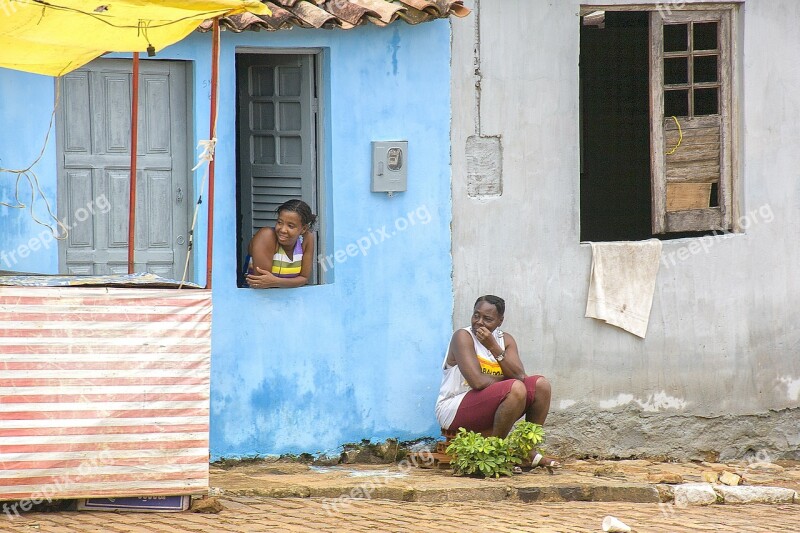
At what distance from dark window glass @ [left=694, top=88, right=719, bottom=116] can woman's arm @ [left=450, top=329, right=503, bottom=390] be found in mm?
2530

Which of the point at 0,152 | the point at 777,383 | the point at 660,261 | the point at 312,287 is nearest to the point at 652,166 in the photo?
the point at 660,261

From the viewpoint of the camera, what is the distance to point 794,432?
8.90 m

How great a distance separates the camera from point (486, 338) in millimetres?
7473

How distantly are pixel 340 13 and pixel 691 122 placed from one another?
2709 mm

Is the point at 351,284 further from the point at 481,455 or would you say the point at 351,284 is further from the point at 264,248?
the point at 481,455

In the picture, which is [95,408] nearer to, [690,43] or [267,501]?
[267,501]

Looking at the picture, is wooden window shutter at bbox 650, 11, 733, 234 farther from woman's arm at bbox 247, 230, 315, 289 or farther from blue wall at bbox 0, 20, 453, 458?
woman's arm at bbox 247, 230, 315, 289

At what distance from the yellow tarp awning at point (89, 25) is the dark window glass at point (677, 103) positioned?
393 centimetres

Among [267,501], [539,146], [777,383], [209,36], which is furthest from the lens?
[777,383]

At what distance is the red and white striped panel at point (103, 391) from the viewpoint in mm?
5773

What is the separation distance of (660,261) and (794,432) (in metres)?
1.71

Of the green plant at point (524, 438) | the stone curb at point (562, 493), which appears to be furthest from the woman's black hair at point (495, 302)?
the stone curb at point (562, 493)

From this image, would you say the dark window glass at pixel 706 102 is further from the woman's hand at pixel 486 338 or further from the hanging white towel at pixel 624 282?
the woman's hand at pixel 486 338

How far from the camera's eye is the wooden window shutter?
8.45 m
